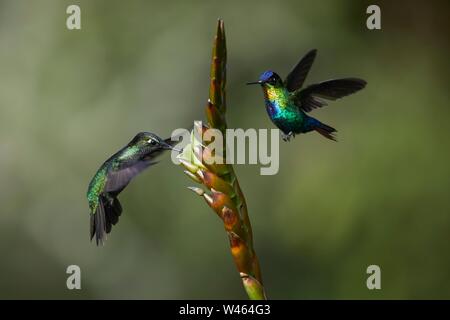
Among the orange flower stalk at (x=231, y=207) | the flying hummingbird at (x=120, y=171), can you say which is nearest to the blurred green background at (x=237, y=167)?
the flying hummingbird at (x=120, y=171)

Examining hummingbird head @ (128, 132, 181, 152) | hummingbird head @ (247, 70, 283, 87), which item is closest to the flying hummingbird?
hummingbird head @ (128, 132, 181, 152)

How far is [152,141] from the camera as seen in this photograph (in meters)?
1.85

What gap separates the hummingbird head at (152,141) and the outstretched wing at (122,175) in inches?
1.9

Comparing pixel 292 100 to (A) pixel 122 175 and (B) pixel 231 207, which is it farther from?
(B) pixel 231 207

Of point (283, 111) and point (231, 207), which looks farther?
point (283, 111)

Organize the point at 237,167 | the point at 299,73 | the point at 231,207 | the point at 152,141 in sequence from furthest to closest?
1. the point at 237,167
2. the point at 299,73
3. the point at 152,141
4. the point at 231,207

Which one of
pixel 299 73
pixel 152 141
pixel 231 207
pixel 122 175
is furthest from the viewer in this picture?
pixel 299 73

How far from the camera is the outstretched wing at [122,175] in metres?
1.87

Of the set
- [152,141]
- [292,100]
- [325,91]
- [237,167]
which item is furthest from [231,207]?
[237,167]

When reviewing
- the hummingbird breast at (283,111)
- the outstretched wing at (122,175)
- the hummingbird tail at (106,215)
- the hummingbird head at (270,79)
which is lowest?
the hummingbird tail at (106,215)

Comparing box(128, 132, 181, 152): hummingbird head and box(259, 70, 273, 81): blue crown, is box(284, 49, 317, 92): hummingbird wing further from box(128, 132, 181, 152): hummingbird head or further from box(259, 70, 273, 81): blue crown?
box(128, 132, 181, 152): hummingbird head

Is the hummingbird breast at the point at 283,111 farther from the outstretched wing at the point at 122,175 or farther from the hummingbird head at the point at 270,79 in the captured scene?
the outstretched wing at the point at 122,175

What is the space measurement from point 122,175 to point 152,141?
186 millimetres

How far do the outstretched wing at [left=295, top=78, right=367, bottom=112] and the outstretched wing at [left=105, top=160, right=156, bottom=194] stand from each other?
54 cm
